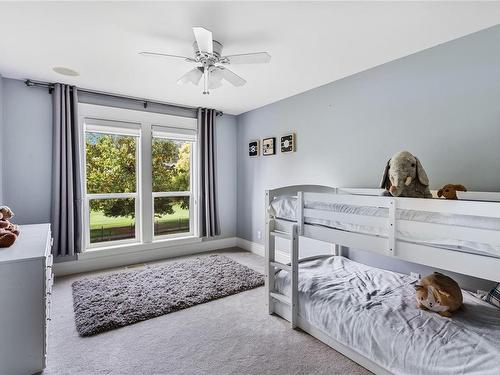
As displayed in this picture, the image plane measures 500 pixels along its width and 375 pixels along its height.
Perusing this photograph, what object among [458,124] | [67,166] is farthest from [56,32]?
[458,124]

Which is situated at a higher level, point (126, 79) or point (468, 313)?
point (126, 79)

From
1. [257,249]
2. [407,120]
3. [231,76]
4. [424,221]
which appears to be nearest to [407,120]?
[407,120]

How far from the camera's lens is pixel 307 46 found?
2.30 meters

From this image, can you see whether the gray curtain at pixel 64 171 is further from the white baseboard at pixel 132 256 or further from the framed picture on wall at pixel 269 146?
the framed picture on wall at pixel 269 146

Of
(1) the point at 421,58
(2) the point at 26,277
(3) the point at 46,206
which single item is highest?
(1) the point at 421,58

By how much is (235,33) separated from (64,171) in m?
2.73

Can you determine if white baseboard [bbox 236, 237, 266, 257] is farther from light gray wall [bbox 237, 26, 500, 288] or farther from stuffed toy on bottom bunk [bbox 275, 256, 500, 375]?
stuffed toy on bottom bunk [bbox 275, 256, 500, 375]

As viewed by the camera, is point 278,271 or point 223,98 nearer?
point 278,271

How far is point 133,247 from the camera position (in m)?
3.92

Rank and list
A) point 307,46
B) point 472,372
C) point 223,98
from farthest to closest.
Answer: point 223,98 → point 307,46 → point 472,372

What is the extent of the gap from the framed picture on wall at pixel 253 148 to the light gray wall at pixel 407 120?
38 cm

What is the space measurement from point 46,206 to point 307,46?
356 centimetres

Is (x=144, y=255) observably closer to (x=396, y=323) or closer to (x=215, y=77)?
(x=215, y=77)

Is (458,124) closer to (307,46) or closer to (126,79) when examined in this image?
(307,46)
